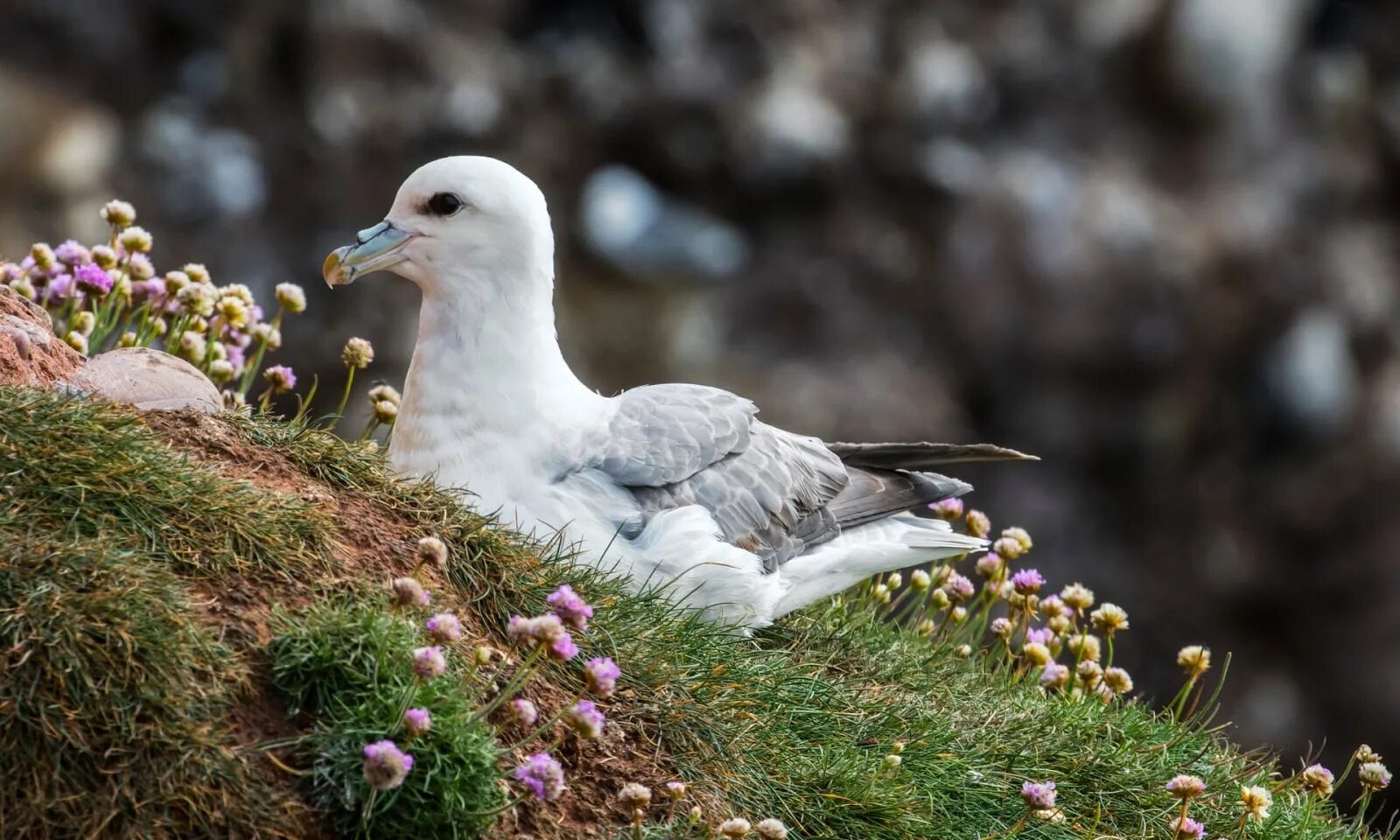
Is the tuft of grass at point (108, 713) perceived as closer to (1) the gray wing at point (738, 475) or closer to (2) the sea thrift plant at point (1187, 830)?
(1) the gray wing at point (738, 475)

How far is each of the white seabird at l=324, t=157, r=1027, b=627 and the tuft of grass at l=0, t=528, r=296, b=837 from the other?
3.63ft

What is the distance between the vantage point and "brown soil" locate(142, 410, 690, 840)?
8.75 ft

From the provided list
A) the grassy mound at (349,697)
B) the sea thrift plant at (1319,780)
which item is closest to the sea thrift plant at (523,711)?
the grassy mound at (349,697)

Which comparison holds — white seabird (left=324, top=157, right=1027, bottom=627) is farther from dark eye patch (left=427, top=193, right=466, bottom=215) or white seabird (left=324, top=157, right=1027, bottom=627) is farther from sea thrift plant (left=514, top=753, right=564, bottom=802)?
sea thrift plant (left=514, top=753, right=564, bottom=802)

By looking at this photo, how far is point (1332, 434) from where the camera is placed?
37.3 feet

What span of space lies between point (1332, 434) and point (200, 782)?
33.9 ft

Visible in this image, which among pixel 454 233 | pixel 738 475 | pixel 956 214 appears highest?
pixel 956 214

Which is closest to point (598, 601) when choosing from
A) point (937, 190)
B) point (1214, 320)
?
point (937, 190)

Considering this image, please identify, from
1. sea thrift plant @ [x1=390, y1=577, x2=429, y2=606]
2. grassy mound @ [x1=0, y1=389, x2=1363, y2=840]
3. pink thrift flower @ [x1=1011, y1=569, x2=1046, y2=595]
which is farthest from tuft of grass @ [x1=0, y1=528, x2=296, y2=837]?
pink thrift flower @ [x1=1011, y1=569, x2=1046, y2=595]

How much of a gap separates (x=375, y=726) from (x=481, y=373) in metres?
1.42

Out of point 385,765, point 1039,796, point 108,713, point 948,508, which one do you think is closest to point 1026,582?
point 948,508

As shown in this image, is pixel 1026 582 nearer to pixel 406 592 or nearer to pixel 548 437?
pixel 548 437

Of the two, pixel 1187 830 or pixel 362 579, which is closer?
pixel 362 579

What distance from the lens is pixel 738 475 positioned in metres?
4.09
